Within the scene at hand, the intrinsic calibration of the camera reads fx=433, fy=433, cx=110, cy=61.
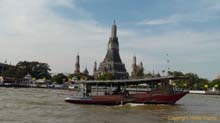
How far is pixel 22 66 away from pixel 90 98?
138458mm

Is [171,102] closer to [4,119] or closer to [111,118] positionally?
[111,118]

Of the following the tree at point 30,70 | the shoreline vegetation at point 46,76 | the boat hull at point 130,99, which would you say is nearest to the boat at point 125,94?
the boat hull at point 130,99

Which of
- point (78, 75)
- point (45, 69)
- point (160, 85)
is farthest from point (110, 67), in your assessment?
point (160, 85)

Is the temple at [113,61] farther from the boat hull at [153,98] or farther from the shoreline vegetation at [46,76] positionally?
the boat hull at [153,98]

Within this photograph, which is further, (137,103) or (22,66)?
(22,66)

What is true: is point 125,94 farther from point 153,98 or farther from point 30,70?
point 30,70

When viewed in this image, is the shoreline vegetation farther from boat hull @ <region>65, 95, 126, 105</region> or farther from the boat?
boat hull @ <region>65, 95, 126, 105</region>

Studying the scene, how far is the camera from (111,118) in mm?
35406

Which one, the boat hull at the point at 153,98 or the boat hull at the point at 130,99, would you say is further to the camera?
the boat hull at the point at 153,98

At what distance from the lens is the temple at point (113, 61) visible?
187625 millimetres

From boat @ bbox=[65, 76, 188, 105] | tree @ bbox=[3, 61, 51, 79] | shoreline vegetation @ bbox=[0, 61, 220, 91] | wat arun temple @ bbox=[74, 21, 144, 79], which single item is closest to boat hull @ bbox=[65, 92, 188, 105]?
boat @ bbox=[65, 76, 188, 105]

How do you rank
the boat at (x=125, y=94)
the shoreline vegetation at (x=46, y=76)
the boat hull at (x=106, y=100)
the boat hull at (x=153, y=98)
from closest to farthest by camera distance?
the boat hull at (x=106, y=100) → the boat at (x=125, y=94) → the boat hull at (x=153, y=98) → the shoreline vegetation at (x=46, y=76)

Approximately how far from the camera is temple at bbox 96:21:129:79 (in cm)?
18762

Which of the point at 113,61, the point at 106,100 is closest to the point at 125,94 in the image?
the point at 106,100
